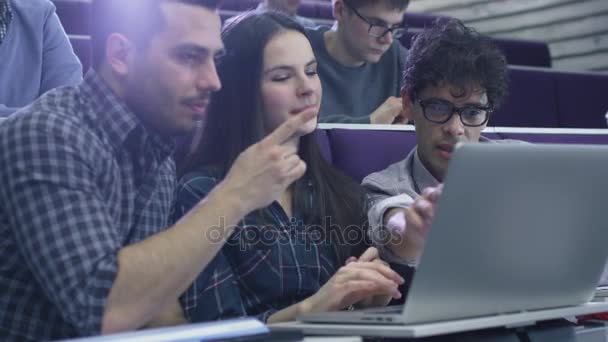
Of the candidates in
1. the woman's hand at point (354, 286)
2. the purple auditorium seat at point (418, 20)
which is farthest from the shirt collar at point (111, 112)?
the purple auditorium seat at point (418, 20)

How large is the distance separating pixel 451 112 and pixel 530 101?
4.13 feet

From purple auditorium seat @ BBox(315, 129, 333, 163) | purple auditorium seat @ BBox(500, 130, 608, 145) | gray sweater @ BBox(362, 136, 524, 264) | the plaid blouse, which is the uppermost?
purple auditorium seat @ BBox(500, 130, 608, 145)

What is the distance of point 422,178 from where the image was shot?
4.75ft

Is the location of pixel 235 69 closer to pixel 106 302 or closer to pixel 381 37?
pixel 106 302

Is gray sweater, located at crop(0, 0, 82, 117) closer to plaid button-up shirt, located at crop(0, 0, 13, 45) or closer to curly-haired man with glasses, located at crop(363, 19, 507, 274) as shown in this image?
plaid button-up shirt, located at crop(0, 0, 13, 45)

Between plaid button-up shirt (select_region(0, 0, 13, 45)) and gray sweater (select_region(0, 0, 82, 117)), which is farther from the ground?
plaid button-up shirt (select_region(0, 0, 13, 45))


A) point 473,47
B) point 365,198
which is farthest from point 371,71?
point 365,198

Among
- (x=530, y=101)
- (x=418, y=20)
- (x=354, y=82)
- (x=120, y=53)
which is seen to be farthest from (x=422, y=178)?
(x=418, y=20)

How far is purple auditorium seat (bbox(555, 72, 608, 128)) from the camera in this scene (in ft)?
8.80

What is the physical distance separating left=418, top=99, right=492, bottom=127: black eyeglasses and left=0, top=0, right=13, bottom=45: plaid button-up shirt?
831 mm

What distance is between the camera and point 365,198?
1.37m

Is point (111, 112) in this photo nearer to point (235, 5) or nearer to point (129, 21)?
point (129, 21)

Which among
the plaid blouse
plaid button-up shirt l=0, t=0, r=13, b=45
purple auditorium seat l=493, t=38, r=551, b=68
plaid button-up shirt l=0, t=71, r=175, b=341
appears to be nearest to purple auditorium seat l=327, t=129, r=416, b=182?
the plaid blouse

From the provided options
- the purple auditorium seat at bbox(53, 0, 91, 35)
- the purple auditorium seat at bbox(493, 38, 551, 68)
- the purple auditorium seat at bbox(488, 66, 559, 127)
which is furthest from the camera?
the purple auditorium seat at bbox(493, 38, 551, 68)
